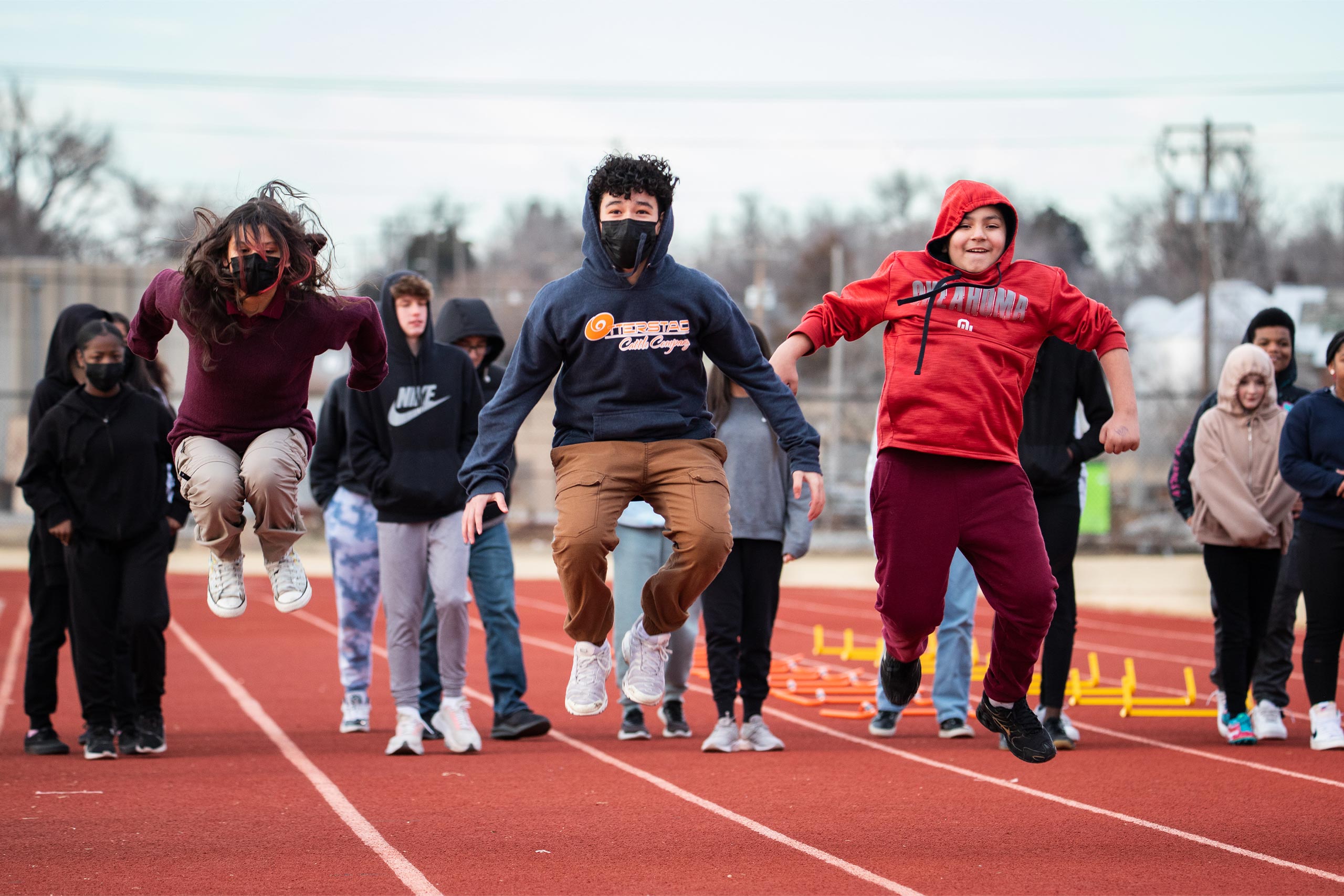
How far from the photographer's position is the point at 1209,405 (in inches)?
347

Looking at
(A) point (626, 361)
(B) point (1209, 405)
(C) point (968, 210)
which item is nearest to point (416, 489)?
(A) point (626, 361)

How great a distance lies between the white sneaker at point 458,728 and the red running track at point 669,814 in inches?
6.5

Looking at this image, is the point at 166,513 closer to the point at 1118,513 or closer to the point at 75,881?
the point at 75,881

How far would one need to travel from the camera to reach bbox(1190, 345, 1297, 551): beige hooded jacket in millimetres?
8078

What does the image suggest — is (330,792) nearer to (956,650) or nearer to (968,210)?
(956,650)

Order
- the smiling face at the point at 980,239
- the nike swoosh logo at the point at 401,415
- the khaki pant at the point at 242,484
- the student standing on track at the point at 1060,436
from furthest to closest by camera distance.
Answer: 1. the nike swoosh logo at the point at 401,415
2. the student standing on track at the point at 1060,436
3. the khaki pant at the point at 242,484
4. the smiling face at the point at 980,239

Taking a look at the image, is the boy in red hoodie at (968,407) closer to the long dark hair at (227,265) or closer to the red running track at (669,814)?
the red running track at (669,814)

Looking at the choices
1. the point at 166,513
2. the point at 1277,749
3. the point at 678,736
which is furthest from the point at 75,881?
the point at 1277,749

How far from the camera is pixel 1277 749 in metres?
8.03

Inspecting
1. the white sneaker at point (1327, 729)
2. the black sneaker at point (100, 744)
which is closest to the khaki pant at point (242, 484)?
the black sneaker at point (100, 744)

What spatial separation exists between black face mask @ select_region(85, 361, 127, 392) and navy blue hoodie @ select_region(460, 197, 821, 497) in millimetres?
3442

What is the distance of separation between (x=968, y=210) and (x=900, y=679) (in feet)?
6.23

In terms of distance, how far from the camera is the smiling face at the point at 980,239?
5.38 metres

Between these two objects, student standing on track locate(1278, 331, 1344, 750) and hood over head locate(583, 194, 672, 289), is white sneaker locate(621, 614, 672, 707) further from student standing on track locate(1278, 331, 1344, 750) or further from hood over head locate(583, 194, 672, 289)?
student standing on track locate(1278, 331, 1344, 750)
